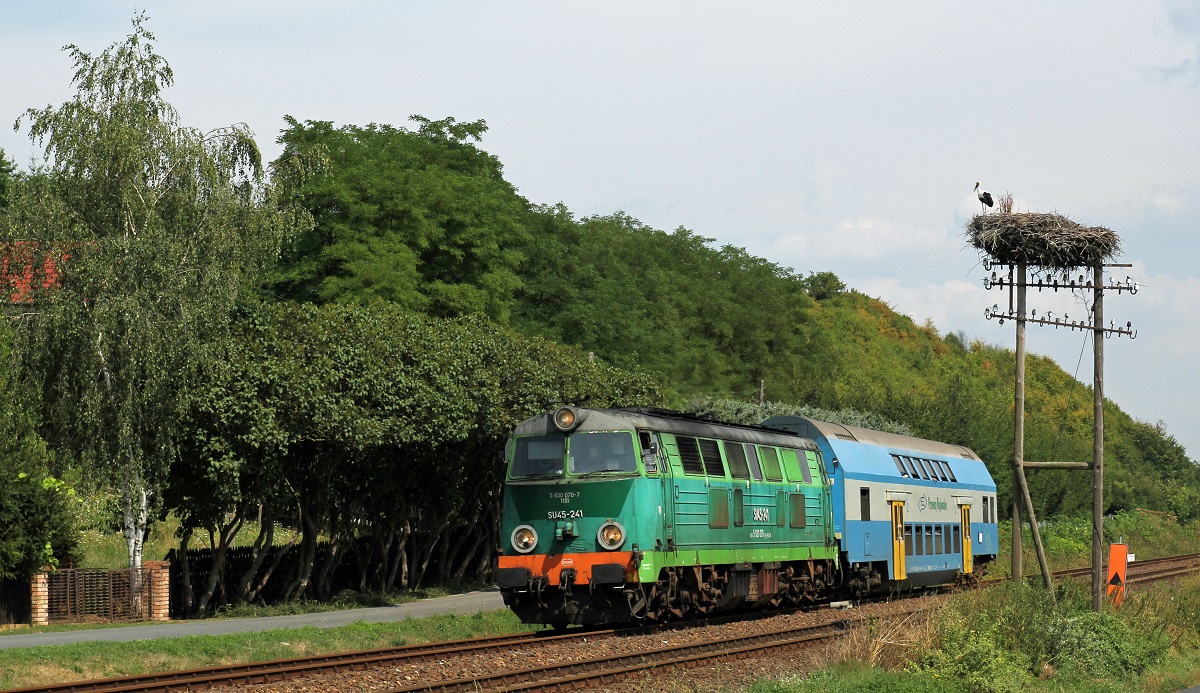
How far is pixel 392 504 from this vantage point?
3672 centimetres

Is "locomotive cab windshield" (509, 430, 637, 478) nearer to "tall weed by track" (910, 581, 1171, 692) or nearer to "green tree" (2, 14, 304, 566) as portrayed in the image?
"tall weed by track" (910, 581, 1171, 692)

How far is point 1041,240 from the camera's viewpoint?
26.8 metres

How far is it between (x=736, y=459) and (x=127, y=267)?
14.3 m

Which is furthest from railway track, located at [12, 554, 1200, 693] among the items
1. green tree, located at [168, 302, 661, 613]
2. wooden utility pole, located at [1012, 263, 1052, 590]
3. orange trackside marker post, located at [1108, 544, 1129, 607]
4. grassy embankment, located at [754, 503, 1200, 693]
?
green tree, located at [168, 302, 661, 613]

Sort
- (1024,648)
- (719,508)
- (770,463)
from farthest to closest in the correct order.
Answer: (770,463)
(719,508)
(1024,648)

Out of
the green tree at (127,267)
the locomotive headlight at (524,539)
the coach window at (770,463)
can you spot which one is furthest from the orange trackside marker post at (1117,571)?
the green tree at (127,267)

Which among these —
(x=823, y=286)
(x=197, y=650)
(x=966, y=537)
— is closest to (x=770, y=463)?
(x=197, y=650)

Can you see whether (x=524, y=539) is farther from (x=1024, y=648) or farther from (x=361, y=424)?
(x=361, y=424)

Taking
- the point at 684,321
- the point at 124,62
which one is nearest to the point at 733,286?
the point at 684,321

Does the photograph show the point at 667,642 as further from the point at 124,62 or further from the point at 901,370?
the point at 901,370

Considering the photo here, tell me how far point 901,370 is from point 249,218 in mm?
93437

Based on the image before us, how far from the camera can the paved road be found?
79.2ft

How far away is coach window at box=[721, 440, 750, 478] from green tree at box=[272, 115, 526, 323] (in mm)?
23692

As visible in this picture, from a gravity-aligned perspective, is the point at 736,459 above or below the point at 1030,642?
above
